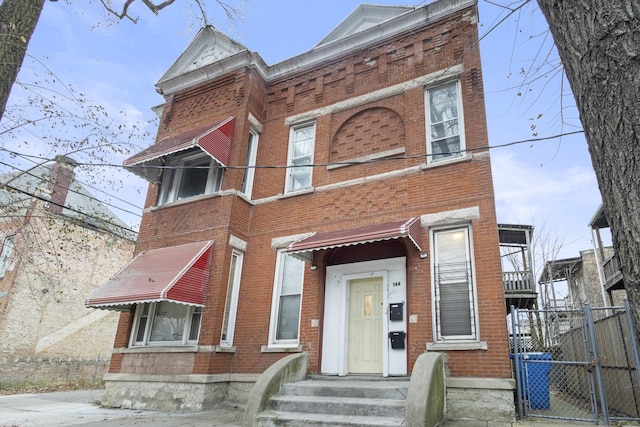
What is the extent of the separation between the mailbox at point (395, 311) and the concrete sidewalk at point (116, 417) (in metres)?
2.23

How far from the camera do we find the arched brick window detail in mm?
10406

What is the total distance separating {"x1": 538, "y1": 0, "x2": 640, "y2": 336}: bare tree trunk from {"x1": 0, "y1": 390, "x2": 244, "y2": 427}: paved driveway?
710 centimetres

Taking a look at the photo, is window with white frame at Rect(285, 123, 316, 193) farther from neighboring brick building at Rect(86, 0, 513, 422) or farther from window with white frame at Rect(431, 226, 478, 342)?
window with white frame at Rect(431, 226, 478, 342)

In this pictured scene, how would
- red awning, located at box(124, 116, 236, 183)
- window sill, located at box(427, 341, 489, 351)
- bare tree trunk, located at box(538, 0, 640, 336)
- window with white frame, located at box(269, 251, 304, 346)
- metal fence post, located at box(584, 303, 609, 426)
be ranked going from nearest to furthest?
bare tree trunk, located at box(538, 0, 640, 336) < metal fence post, located at box(584, 303, 609, 426) < window sill, located at box(427, 341, 489, 351) < window with white frame, located at box(269, 251, 304, 346) < red awning, located at box(124, 116, 236, 183)

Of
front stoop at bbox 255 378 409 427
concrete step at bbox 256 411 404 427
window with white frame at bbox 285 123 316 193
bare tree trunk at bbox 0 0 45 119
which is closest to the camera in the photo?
bare tree trunk at bbox 0 0 45 119

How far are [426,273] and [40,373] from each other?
18244 millimetres

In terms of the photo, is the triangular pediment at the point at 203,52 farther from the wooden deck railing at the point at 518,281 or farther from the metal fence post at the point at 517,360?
the wooden deck railing at the point at 518,281

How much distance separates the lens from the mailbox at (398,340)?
8469mm

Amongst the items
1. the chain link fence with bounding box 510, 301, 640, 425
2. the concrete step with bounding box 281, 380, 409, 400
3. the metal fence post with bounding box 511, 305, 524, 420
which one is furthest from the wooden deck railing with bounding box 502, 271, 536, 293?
the concrete step with bounding box 281, 380, 409, 400

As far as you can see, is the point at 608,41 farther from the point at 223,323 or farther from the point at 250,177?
the point at 250,177

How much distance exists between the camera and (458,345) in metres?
7.77

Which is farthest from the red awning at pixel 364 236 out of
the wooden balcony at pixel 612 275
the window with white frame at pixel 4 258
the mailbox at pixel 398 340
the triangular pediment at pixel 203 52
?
the window with white frame at pixel 4 258

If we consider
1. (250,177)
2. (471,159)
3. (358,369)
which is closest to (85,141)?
(250,177)

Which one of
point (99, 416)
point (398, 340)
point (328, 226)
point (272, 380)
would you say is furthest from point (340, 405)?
point (99, 416)
